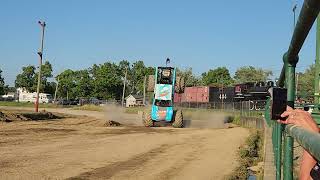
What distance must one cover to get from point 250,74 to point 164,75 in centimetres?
12768

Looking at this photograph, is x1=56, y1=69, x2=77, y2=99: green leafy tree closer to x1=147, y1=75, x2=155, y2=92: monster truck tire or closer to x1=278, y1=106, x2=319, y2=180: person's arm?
x1=147, y1=75, x2=155, y2=92: monster truck tire

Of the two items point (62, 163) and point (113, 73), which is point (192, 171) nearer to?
point (62, 163)

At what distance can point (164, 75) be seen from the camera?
2988 centimetres

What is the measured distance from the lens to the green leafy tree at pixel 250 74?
146 meters

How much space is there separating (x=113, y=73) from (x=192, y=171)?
131550mm

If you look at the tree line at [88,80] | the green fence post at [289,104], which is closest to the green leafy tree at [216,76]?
the tree line at [88,80]

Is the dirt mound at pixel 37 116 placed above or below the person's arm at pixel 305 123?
below

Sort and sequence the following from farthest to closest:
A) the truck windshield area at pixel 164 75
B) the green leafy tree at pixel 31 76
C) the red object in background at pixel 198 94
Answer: the green leafy tree at pixel 31 76
the red object in background at pixel 198 94
the truck windshield area at pixel 164 75

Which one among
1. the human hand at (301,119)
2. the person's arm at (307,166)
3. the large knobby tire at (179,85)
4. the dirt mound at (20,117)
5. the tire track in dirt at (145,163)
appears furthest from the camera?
the dirt mound at (20,117)

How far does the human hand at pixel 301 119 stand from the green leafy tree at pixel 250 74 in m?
144

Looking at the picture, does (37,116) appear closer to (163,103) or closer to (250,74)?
(163,103)

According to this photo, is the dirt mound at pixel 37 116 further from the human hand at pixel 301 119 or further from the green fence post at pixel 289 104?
the human hand at pixel 301 119

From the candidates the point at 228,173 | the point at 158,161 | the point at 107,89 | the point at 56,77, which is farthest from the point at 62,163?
the point at 56,77

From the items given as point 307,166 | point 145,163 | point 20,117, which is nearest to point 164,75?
point 20,117
